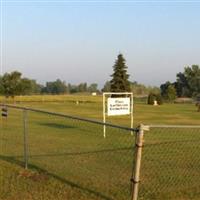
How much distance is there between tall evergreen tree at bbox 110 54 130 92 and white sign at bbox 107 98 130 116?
Answer: 5420 centimetres

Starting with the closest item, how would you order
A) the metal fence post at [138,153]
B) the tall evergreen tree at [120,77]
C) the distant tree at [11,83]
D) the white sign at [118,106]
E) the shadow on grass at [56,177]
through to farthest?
the metal fence post at [138,153] < the shadow on grass at [56,177] < the white sign at [118,106] < the tall evergreen tree at [120,77] < the distant tree at [11,83]

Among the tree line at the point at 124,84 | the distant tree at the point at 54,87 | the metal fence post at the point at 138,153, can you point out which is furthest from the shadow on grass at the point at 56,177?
the distant tree at the point at 54,87

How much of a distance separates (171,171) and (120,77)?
64.6m

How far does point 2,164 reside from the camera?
32.9 feet

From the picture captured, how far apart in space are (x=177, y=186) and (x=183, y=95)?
114034mm

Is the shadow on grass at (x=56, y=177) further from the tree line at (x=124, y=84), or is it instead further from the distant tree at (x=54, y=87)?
the distant tree at (x=54, y=87)

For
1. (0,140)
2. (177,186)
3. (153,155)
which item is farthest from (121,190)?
(0,140)

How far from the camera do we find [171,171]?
32.7ft

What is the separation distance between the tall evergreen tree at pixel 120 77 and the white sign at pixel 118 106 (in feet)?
178

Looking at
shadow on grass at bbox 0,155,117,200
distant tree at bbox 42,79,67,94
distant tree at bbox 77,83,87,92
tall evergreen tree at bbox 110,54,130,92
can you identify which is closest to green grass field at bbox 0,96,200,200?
shadow on grass at bbox 0,155,117,200

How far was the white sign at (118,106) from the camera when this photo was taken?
62.1ft

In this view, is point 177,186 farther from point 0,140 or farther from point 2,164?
point 0,140

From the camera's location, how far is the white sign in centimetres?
1892

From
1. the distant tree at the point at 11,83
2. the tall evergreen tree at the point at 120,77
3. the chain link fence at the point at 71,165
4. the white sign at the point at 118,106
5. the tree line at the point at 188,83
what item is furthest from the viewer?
the tree line at the point at 188,83
